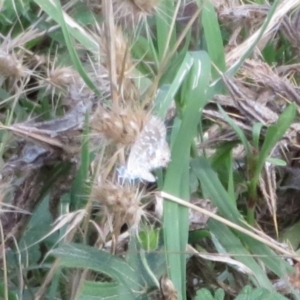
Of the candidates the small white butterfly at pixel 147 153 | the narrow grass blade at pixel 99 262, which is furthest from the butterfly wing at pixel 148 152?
the narrow grass blade at pixel 99 262

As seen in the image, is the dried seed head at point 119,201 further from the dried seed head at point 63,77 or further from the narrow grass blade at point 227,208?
the dried seed head at point 63,77

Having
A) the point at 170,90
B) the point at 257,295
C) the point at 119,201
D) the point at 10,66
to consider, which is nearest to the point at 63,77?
Answer: the point at 10,66

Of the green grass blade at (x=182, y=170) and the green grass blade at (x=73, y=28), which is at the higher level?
the green grass blade at (x=73, y=28)

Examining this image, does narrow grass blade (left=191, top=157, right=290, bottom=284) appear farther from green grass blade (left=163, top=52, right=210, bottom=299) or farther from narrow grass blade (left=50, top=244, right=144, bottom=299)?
narrow grass blade (left=50, top=244, right=144, bottom=299)

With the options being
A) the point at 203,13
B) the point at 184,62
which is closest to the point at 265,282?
the point at 184,62

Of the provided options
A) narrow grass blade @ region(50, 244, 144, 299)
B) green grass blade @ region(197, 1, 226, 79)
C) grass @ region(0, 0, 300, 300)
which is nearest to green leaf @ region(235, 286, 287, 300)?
grass @ region(0, 0, 300, 300)

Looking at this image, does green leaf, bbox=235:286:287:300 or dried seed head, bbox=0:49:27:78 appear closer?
green leaf, bbox=235:286:287:300

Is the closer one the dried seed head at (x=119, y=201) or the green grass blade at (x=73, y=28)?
the dried seed head at (x=119, y=201)
